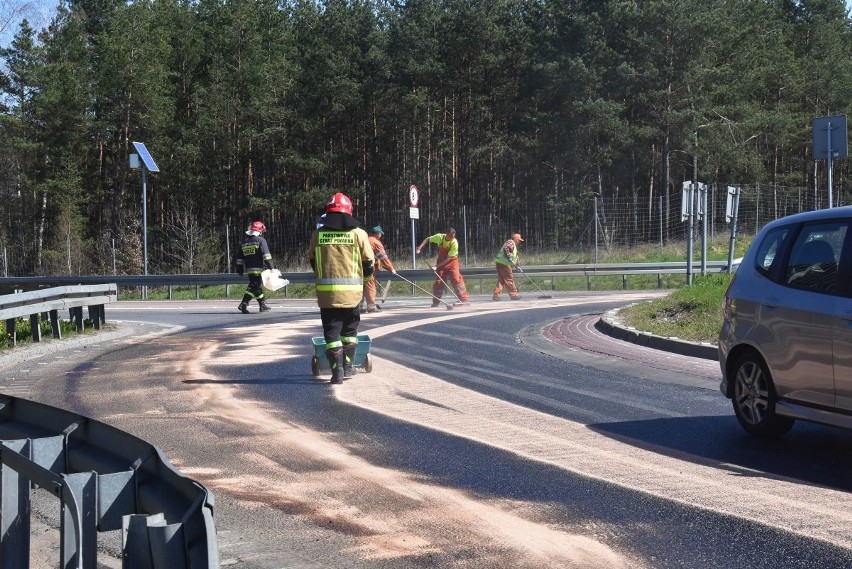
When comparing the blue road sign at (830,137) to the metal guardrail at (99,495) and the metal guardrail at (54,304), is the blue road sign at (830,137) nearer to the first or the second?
the metal guardrail at (54,304)

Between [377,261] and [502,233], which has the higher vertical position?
[502,233]

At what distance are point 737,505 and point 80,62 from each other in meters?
61.1

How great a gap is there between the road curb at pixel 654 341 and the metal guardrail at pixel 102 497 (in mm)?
10144

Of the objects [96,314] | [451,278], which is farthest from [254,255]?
[451,278]

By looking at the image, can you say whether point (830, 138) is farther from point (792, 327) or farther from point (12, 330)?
point (12, 330)

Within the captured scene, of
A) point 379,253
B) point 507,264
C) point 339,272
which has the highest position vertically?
point 339,272

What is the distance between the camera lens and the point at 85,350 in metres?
16.4

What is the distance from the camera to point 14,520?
434 cm

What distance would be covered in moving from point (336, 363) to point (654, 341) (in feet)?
17.9

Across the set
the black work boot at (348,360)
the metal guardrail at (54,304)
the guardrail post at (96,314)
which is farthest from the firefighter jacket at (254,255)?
the black work boot at (348,360)

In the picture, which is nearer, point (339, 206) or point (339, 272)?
point (339, 272)

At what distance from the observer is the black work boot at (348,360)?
11930mm

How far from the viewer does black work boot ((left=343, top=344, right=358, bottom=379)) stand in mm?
11930

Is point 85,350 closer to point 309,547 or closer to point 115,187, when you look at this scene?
point 309,547
